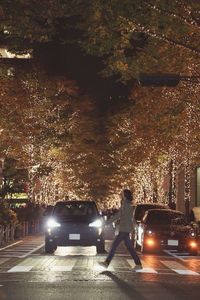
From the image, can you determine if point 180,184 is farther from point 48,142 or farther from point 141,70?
point 141,70

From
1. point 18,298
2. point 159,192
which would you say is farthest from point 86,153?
point 18,298

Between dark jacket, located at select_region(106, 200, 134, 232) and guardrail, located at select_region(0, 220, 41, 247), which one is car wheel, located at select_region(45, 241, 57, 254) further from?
dark jacket, located at select_region(106, 200, 134, 232)

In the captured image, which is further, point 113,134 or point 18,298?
point 113,134

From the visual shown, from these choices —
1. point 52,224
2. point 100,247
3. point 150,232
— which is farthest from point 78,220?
point 150,232

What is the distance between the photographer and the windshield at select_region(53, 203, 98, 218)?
22703 mm

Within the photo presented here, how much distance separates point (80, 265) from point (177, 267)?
8.17 feet

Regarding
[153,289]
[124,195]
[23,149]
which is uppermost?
[23,149]

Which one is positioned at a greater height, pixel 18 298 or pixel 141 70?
pixel 141 70

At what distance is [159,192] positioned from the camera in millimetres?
68938

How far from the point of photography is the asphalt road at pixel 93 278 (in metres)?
11.5

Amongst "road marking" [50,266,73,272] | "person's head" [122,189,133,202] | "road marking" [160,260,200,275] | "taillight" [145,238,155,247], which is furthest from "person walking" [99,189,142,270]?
"taillight" [145,238,155,247]

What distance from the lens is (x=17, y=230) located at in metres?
33.2

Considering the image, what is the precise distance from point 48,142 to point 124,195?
25.7 metres

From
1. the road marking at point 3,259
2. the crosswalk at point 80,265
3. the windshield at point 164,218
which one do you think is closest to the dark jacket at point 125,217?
the crosswalk at point 80,265
